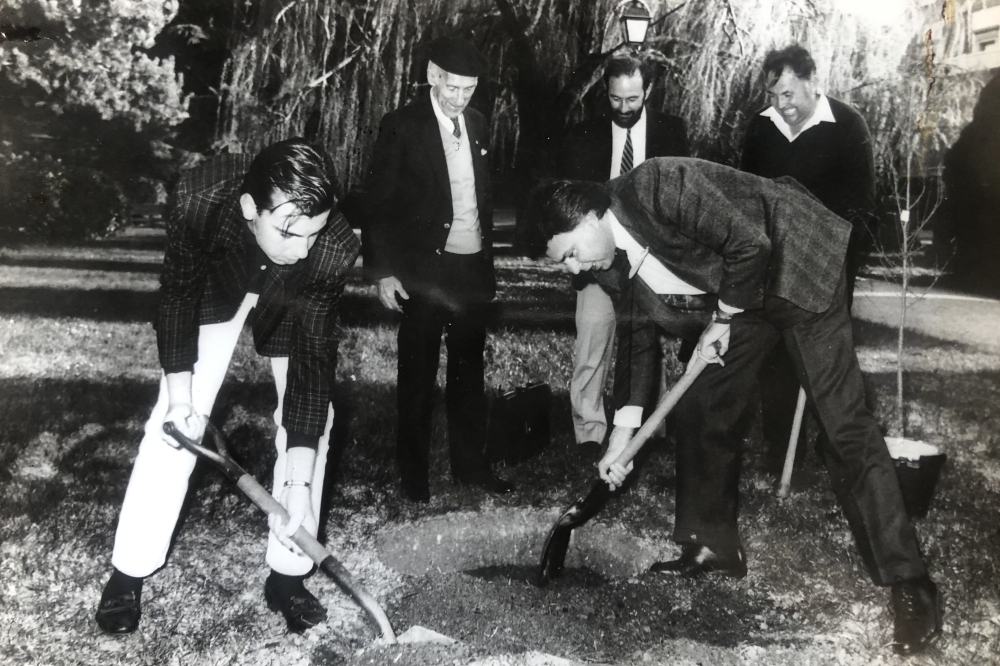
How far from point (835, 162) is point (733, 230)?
28.1 inches

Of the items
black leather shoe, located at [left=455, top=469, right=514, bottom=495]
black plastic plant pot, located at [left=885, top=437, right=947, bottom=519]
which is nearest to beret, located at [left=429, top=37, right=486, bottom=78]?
black leather shoe, located at [left=455, top=469, right=514, bottom=495]

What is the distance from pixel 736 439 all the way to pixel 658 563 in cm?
54

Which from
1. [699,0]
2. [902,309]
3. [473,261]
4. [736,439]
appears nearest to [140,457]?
[473,261]

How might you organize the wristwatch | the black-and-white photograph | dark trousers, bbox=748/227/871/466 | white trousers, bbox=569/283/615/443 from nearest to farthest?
the black-and-white photograph → the wristwatch → dark trousers, bbox=748/227/871/466 → white trousers, bbox=569/283/615/443

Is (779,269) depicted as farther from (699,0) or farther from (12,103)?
(12,103)

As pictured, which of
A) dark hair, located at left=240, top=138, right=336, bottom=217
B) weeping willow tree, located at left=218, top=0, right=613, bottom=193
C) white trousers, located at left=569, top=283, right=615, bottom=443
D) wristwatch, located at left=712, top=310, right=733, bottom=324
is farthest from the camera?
white trousers, located at left=569, top=283, right=615, bottom=443

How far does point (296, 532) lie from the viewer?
227cm

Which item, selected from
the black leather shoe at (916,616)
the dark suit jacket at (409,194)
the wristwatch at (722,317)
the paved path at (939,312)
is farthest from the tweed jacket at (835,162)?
the black leather shoe at (916,616)

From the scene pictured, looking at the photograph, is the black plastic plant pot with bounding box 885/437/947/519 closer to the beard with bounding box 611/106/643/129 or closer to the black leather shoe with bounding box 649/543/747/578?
the black leather shoe with bounding box 649/543/747/578

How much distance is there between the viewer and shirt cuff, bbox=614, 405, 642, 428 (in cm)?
264

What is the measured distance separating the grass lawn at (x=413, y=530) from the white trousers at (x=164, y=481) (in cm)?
12

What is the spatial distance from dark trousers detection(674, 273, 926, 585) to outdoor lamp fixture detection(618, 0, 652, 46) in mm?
1096

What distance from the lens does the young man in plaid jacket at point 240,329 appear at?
218 cm

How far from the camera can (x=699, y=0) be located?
265 cm
